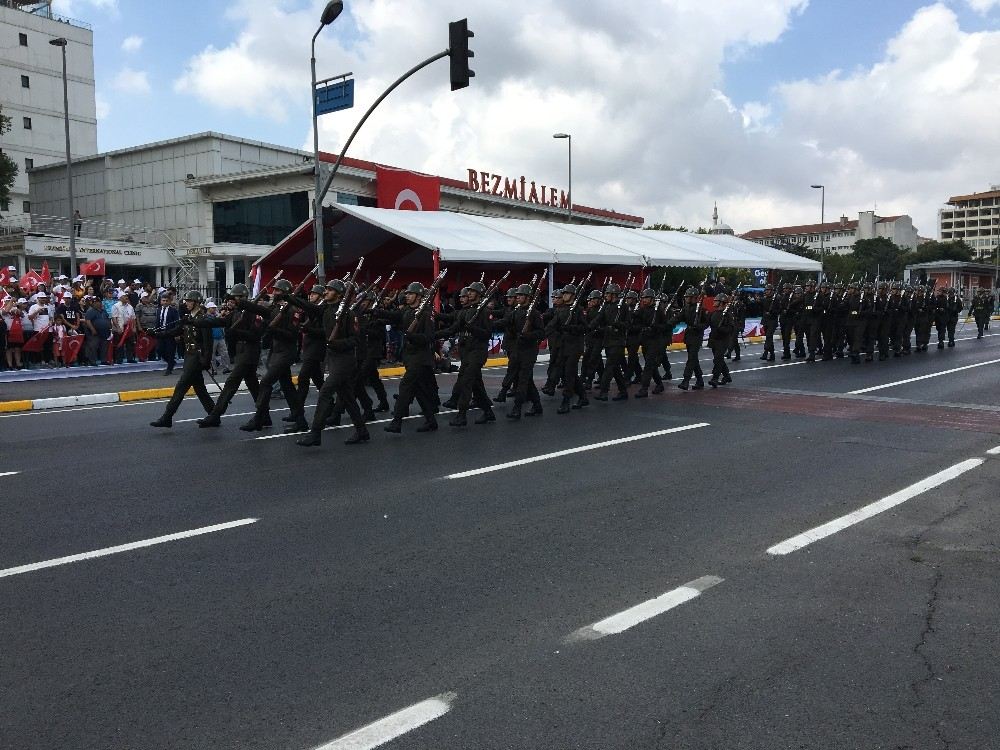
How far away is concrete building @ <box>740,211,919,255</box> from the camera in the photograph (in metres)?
129

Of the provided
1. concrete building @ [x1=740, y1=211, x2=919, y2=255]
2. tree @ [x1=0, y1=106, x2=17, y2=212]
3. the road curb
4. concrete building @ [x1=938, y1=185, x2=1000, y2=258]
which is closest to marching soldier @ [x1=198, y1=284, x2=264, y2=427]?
the road curb

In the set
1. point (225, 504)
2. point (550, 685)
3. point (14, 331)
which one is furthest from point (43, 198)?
point (550, 685)

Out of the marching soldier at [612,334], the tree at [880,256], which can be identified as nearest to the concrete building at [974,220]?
the tree at [880,256]

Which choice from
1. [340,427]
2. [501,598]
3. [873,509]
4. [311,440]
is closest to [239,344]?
[340,427]

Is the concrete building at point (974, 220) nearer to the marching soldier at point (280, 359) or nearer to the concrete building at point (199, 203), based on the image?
the concrete building at point (199, 203)

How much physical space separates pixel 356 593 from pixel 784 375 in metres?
14.3

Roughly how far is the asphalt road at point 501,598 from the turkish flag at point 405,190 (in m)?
33.1

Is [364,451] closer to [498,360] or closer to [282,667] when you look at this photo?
[282,667]

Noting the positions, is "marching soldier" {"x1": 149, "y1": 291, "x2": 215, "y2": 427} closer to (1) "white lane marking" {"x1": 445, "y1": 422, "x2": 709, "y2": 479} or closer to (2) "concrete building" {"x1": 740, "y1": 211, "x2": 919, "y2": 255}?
(1) "white lane marking" {"x1": 445, "y1": 422, "x2": 709, "y2": 479}

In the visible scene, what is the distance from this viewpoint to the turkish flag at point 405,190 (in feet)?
136

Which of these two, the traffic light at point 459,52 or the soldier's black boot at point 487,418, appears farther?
the traffic light at point 459,52

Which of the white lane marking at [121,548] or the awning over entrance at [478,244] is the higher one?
the awning over entrance at [478,244]

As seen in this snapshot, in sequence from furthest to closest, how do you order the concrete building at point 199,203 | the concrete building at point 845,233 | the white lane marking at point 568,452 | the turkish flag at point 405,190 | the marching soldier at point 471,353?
the concrete building at point 845,233
the concrete building at point 199,203
the turkish flag at point 405,190
the marching soldier at point 471,353
the white lane marking at point 568,452

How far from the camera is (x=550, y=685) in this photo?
379cm
